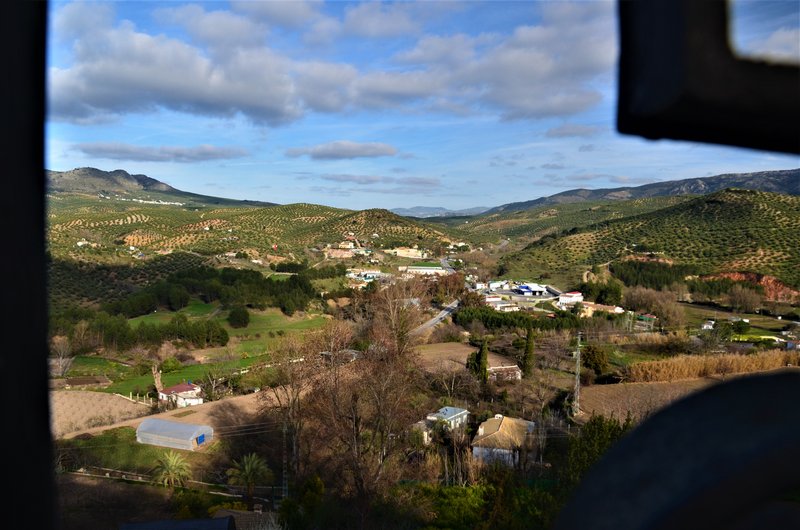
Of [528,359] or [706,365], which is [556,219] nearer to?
[706,365]

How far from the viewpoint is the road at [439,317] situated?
3592 cm

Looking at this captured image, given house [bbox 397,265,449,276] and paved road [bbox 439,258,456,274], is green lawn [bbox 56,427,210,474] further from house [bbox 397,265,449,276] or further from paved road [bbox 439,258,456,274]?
paved road [bbox 439,258,456,274]

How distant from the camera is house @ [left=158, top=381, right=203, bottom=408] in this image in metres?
23.6

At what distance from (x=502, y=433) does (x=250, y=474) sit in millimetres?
7999

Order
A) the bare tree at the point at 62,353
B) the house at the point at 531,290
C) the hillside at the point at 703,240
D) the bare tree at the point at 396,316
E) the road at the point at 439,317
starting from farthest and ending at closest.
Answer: the house at the point at 531,290
the hillside at the point at 703,240
the road at the point at 439,317
the bare tree at the point at 62,353
the bare tree at the point at 396,316

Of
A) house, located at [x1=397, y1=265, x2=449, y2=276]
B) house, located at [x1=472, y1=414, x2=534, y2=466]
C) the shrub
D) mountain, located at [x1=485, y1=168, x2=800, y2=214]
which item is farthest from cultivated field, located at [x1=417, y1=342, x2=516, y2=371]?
mountain, located at [x1=485, y1=168, x2=800, y2=214]

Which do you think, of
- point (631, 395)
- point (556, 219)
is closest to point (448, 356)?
point (631, 395)

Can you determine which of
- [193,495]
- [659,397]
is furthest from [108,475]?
[659,397]

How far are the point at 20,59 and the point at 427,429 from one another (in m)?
18.6

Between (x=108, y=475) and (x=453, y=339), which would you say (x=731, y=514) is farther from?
(x=453, y=339)

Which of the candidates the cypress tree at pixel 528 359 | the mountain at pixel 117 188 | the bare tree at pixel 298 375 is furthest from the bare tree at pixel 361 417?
the mountain at pixel 117 188

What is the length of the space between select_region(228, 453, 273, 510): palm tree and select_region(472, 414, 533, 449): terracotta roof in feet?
21.7

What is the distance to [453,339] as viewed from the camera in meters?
34.8

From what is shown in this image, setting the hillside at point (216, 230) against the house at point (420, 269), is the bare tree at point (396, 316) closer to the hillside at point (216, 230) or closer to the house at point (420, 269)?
the house at point (420, 269)
